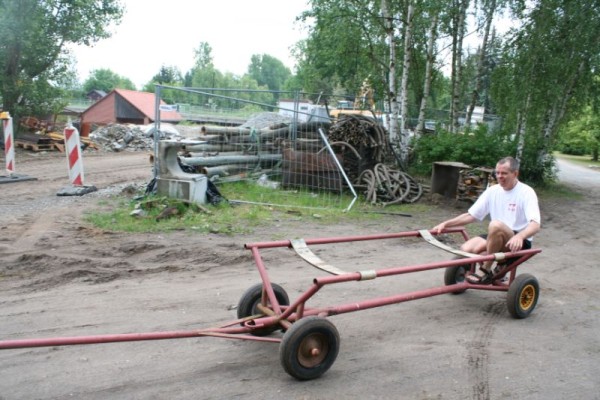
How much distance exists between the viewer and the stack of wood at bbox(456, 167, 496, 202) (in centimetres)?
1234

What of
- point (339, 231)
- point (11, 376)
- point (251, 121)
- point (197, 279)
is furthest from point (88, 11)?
point (11, 376)

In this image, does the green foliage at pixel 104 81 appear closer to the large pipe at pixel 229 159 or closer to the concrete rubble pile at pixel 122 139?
the concrete rubble pile at pixel 122 139

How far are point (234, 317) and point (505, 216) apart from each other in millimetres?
3178

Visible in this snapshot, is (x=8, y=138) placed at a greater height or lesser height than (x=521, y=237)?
greater

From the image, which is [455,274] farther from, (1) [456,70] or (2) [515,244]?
(1) [456,70]

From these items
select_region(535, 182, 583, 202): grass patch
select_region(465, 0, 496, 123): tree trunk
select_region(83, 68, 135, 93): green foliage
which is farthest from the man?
select_region(83, 68, 135, 93): green foliage

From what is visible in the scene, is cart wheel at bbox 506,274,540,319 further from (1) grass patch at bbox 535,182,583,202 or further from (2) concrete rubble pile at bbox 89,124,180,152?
(2) concrete rubble pile at bbox 89,124,180,152

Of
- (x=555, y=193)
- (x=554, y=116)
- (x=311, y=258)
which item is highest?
(x=554, y=116)

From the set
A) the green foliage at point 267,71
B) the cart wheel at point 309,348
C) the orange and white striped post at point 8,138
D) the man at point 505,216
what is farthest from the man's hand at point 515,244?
the green foliage at point 267,71

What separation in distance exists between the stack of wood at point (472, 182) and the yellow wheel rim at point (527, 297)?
7.24 metres

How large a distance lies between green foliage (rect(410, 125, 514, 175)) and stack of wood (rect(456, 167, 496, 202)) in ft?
6.50

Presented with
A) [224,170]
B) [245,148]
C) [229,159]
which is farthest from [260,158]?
[224,170]

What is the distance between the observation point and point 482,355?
4320mm

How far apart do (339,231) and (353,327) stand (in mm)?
4170
